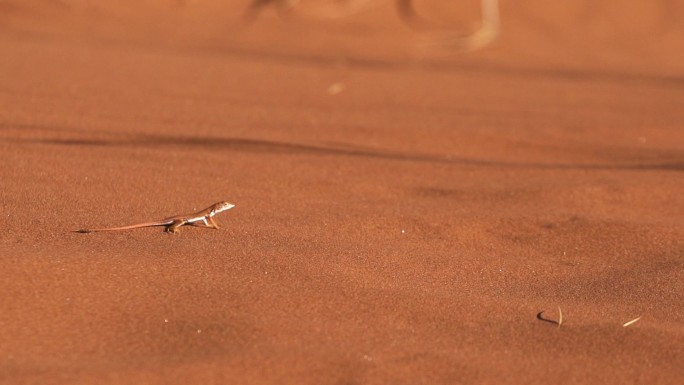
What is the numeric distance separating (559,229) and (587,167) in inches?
47.8

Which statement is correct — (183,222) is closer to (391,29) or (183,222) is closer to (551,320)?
(551,320)

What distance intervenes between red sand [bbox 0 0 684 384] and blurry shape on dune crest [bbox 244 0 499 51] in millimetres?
1473

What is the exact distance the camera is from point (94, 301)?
7.84 ft

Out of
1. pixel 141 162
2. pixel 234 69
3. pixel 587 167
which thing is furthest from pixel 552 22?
pixel 141 162

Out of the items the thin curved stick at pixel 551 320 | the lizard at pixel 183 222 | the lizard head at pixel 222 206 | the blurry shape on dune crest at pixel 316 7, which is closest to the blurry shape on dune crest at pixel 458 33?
the blurry shape on dune crest at pixel 316 7

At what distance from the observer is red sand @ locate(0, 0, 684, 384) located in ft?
7.37

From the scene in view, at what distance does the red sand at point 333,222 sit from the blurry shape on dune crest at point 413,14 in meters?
1.47

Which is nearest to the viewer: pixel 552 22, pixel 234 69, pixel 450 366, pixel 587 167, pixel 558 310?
pixel 450 366

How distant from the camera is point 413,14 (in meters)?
9.49

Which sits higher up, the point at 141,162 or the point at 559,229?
the point at 141,162

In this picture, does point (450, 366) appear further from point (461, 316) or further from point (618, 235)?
point (618, 235)

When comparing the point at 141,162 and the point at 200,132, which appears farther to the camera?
the point at 200,132

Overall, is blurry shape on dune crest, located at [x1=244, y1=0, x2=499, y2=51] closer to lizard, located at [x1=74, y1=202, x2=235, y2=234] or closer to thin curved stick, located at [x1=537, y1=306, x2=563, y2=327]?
lizard, located at [x1=74, y1=202, x2=235, y2=234]

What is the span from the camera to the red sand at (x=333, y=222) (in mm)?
2246
